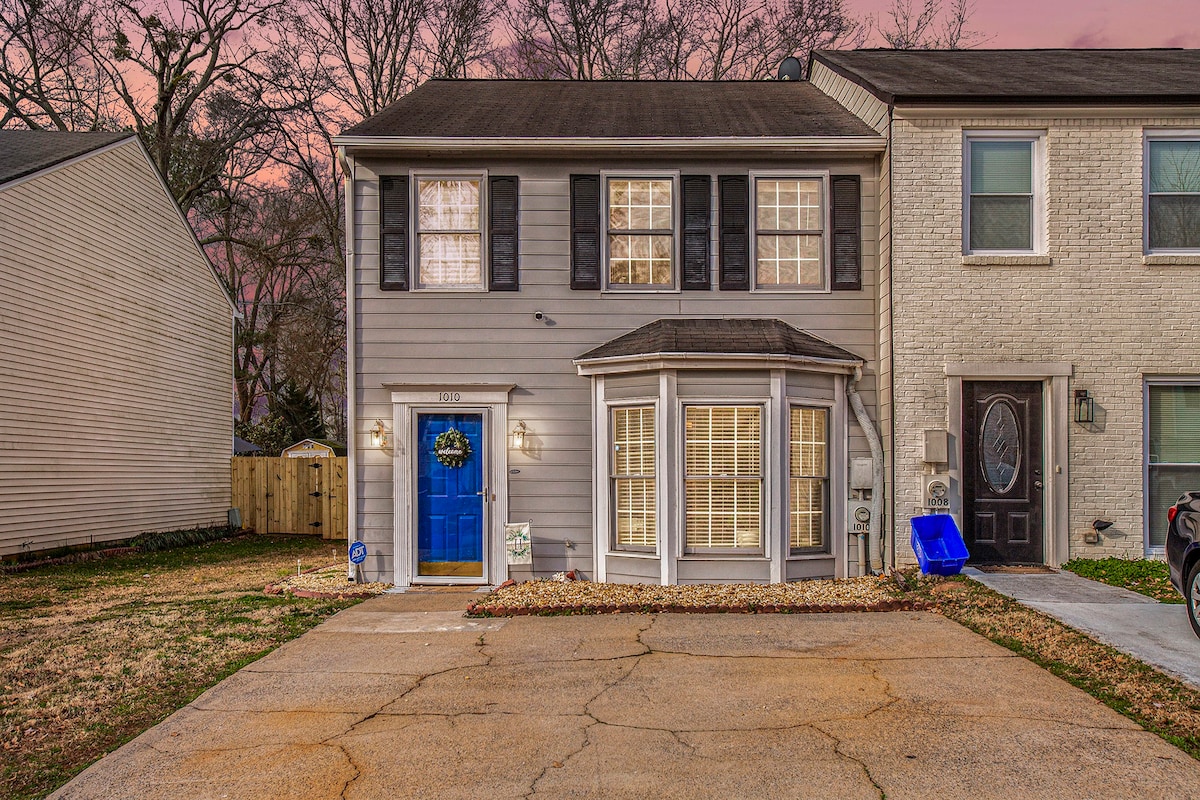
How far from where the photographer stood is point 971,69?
456 inches

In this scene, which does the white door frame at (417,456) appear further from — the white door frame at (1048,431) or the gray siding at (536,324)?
the white door frame at (1048,431)

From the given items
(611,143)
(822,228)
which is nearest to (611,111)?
(611,143)

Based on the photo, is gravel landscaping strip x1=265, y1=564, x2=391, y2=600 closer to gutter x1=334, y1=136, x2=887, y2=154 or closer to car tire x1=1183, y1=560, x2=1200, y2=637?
gutter x1=334, y1=136, x2=887, y2=154

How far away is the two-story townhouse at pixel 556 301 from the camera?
33.6 feet

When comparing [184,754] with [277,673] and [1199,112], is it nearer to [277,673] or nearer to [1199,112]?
[277,673]

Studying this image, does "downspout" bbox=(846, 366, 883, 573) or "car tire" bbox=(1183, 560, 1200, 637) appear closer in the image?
"car tire" bbox=(1183, 560, 1200, 637)

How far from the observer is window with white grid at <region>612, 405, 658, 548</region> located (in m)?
9.88

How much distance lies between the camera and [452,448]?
10.4m

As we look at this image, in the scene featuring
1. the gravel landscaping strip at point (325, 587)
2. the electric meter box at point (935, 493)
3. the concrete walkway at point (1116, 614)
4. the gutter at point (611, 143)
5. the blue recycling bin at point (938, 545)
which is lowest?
the gravel landscaping strip at point (325, 587)

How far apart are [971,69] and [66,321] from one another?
14.0 m

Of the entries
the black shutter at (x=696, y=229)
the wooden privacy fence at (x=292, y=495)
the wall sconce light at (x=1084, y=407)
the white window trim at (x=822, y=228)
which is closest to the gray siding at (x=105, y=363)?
the wooden privacy fence at (x=292, y=495)

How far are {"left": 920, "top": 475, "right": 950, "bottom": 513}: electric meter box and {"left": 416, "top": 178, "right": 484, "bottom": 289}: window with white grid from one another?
223 inches

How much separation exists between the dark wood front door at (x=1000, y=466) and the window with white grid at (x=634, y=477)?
11.6 ft

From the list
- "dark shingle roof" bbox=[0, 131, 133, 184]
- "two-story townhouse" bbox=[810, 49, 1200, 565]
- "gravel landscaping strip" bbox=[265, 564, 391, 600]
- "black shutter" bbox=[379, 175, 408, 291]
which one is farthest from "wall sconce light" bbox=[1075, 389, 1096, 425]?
"dark shingle roof" bbox=[0, 131, 133, 184]
